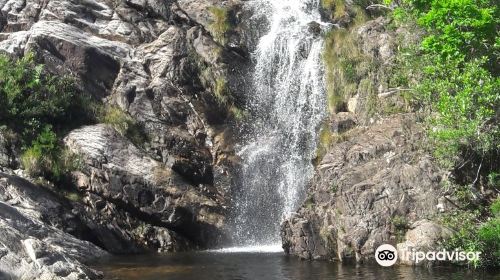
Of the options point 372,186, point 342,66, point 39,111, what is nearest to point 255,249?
point 372,186

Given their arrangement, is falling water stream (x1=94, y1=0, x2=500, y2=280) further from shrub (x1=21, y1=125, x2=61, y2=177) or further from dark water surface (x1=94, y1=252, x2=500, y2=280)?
shrub (x1=21, y1=125, x2=61, y2=177)

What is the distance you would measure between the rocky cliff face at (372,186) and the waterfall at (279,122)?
2415mm

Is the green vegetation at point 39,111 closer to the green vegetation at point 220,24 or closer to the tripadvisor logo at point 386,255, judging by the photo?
the green vegetation at point 220,24

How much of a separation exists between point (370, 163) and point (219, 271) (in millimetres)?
8434

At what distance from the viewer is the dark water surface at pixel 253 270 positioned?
58.0ft

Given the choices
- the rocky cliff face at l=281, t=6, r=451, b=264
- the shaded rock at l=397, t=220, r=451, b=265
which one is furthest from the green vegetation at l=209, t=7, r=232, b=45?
the shaded rock at l=397, t=220, r=451, b=265

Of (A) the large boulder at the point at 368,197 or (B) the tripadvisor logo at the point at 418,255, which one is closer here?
(B) the tripadvisor logo at the point at 418,255

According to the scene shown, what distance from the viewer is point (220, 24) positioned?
3741cm

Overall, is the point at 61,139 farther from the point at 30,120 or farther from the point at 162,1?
the point at 162,1

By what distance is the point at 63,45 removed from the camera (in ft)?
111

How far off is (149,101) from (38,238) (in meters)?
13.9

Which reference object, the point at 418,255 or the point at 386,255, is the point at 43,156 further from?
the point at 418,255

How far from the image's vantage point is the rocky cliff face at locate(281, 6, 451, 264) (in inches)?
830

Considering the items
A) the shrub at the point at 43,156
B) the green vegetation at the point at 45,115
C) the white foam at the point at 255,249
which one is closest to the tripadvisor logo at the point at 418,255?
the white foam at the point at 255,249
